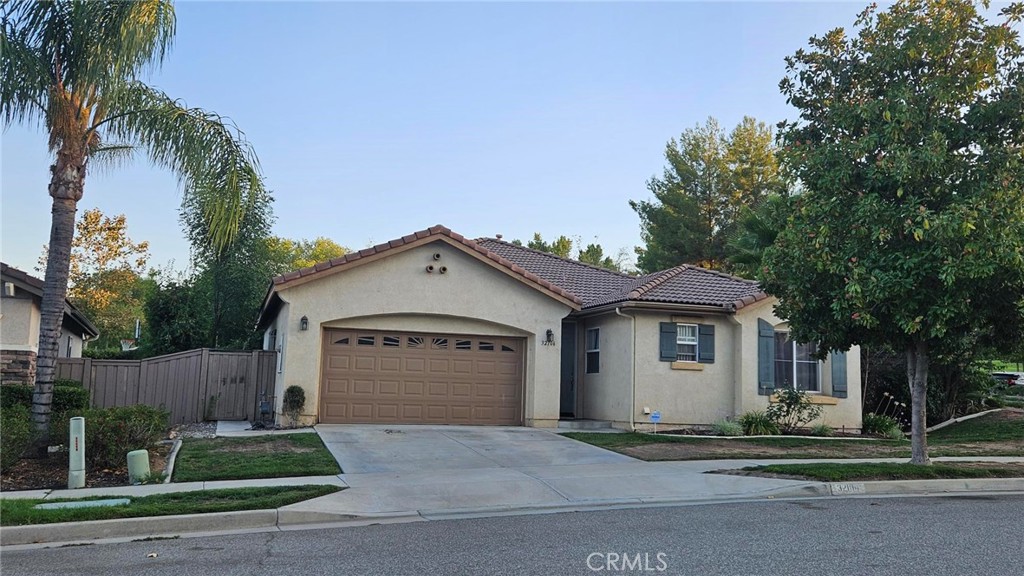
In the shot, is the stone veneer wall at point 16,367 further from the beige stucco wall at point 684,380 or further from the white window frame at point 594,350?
the beige stucco wall at point 684,380

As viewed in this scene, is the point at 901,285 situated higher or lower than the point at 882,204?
lower

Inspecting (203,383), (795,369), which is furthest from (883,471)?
(203,383)

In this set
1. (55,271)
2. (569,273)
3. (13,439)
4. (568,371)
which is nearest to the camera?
(13,439)

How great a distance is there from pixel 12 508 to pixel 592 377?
13.5 meters

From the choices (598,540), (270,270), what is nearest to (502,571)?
(598,540)

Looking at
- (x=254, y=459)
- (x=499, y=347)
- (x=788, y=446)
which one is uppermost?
(x=499, y=347)

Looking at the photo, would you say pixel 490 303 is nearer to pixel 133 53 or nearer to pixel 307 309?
pixel 307 309

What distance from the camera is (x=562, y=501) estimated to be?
32.4ft

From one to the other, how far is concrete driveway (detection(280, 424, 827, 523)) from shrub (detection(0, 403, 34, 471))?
434cm

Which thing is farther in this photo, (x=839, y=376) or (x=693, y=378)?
(x=839, y=376)

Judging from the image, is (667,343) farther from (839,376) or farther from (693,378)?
(839,376)

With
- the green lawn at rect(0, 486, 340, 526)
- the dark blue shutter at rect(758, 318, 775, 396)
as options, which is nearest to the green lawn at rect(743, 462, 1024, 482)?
the dark blue shutter at rect(758, 318, 775, 396)

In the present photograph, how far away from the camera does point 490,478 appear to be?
11148mm

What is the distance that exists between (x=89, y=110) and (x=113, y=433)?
511cm
